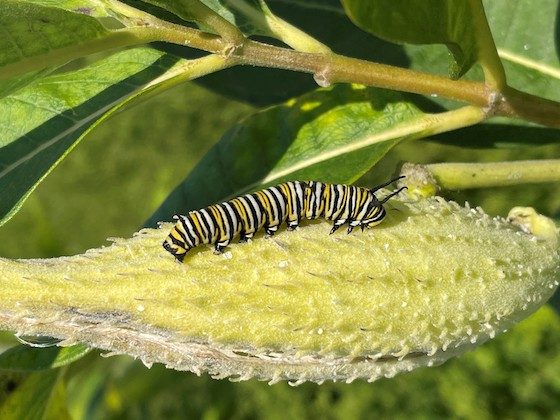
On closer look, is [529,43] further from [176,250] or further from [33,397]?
[33,397]

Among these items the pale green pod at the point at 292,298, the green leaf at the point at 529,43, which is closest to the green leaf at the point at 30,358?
the pale green pod at the point at 292,298

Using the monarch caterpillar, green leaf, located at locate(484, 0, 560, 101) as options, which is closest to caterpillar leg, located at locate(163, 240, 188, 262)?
the monarch caterpillar

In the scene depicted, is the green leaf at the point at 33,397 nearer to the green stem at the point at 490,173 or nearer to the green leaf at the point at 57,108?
the green leaf at the point at 57,108

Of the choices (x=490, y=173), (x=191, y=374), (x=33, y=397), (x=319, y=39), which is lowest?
(x=191, y=374)

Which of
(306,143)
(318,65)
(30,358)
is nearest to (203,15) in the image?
(318,65)

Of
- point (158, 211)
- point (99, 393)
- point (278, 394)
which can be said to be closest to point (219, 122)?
point (278, 394)

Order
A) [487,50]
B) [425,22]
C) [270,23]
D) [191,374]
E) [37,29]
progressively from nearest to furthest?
[37,29] → [425,22] → [487,50] → [270,23] → [191,374]

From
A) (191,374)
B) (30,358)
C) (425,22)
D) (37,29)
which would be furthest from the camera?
(191,374)
